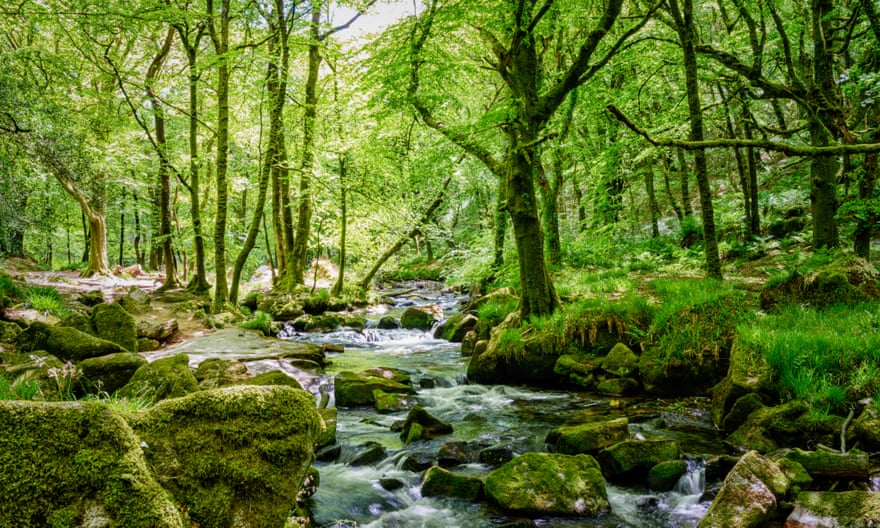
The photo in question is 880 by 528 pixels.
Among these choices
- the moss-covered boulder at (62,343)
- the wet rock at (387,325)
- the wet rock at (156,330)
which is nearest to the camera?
the moss-covered boulder at (62,343)

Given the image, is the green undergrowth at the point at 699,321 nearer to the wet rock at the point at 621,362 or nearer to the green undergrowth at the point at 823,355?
the wet rock at the point at 621,362

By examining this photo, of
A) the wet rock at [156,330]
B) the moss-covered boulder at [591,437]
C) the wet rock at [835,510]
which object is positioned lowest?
the moss-covered boulder at [591,437]

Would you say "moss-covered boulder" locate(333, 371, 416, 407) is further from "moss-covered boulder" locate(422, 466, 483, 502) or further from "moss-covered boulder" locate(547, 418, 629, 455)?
"moss-covered boulder" locate(547, 418, 629, 455)

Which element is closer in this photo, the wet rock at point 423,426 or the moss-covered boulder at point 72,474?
the moss-covered boulder at point 72,474

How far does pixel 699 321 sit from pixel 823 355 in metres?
2.20

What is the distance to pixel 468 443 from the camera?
5.85 m

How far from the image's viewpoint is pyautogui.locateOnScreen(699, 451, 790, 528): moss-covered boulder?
10.9ft

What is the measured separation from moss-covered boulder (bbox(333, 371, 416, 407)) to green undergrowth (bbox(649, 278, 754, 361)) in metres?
4.42

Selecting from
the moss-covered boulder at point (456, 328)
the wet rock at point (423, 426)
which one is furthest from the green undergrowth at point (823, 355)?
the moss-covered boulder at point (456, 328)

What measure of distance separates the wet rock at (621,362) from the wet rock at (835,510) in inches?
168

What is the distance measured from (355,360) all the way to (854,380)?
9.34 m

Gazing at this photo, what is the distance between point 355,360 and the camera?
11555mm

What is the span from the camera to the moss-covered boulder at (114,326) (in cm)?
929

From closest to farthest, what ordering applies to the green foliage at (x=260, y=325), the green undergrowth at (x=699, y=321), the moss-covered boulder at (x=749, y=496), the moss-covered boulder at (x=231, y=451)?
the moss-covered boulder at (x=231, y=451), the moss-covered boulder at (x=749, y=496), the green undergrowth at (x=699, y=321), the green foliage at (x=260, y=325)
